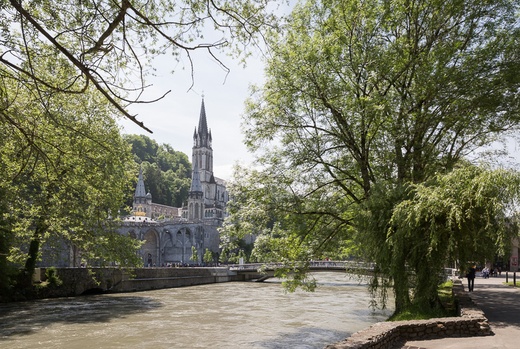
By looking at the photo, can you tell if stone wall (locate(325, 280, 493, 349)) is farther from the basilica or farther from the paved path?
the basilica

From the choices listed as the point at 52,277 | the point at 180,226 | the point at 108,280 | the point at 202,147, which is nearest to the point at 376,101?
the point at 52,277

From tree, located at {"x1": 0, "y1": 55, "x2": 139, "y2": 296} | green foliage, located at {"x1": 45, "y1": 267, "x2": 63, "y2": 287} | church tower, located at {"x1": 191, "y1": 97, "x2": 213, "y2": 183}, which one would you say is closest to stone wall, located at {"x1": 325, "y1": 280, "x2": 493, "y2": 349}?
tree, located at {"x1": 0, "y1": 55, "x2": 139, "y2": 296}

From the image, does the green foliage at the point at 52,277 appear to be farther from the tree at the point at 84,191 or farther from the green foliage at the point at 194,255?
the green foliage at the point at 194,255

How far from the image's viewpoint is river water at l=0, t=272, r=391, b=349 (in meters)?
16.5

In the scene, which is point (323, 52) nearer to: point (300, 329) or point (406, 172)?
point (406, 172)

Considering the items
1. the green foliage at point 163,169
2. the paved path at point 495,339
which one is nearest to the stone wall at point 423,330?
the paved path at point 495,339

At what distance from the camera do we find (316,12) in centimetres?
1750

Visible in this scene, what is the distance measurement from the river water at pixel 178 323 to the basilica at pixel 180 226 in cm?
5854

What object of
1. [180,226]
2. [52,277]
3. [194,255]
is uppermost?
[180,226]

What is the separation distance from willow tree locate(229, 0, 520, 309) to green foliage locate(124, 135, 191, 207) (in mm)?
115669

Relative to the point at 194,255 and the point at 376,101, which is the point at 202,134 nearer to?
the point at 194,255

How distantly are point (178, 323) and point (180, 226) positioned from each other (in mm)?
85276

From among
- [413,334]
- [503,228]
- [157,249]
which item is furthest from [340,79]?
[157,249]

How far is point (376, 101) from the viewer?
1499 centimetres
